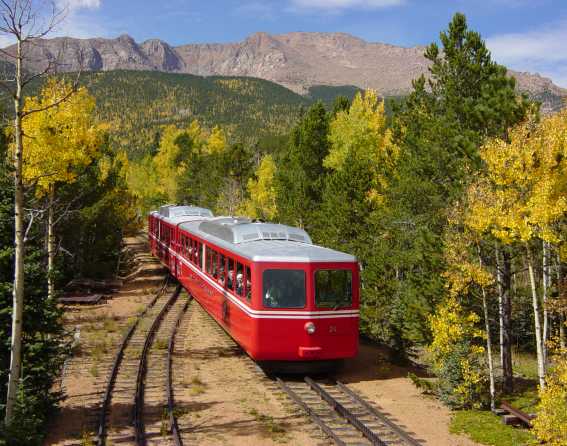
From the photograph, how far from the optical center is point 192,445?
10320 millimetres

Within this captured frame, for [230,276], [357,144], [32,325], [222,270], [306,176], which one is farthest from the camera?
[306,176]

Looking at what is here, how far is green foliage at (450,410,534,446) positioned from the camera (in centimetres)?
1082

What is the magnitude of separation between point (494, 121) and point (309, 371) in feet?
26.3

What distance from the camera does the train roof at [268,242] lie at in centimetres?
1354

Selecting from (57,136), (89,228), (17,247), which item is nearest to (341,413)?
(17,247)

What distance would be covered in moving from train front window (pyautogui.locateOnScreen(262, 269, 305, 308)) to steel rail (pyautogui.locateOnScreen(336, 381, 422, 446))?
84.2 inches

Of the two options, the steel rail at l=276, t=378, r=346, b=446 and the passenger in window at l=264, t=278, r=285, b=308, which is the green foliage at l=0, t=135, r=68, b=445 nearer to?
the passenger in window at l=264, t=278, r=285, b=308

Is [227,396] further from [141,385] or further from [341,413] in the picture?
[341,413]

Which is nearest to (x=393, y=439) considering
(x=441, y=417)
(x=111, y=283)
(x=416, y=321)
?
(x=441, y=417)

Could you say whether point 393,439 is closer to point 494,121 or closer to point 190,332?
point 494,121

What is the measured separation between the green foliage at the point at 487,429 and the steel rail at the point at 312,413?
2602 millimetres

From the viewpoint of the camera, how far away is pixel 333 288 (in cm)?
1367

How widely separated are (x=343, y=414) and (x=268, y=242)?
5515 millimetres

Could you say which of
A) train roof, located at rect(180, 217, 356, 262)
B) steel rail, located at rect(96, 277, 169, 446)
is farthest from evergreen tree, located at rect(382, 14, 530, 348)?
steel rail, located at rect(96, 277, 169, 446)
